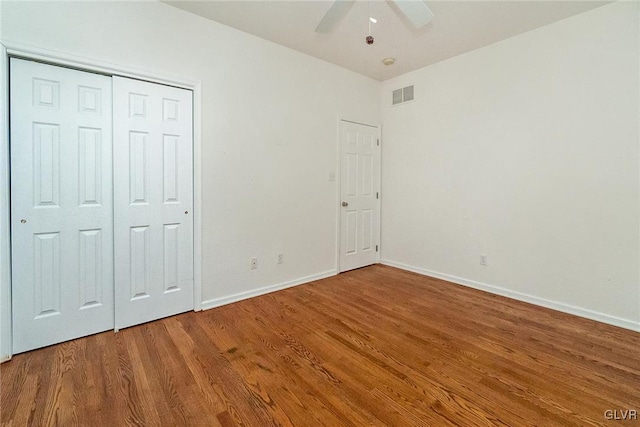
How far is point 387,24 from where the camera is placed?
2682 mm

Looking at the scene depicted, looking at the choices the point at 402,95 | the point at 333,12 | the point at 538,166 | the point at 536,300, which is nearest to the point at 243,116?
the point at 333,12

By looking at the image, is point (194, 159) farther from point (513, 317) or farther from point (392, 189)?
point (513, 317)

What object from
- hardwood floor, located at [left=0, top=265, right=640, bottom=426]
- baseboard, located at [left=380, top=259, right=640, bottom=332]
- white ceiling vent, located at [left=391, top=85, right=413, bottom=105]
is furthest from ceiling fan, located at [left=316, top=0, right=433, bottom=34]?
baseboard, located at [left=380, top=259, right=640, bottom=332]

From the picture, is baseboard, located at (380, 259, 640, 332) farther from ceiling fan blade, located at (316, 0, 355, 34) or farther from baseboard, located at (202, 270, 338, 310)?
ceiling fan blade, located at (316, 0, 355, 34)

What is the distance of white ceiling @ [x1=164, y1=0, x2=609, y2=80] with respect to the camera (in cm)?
241

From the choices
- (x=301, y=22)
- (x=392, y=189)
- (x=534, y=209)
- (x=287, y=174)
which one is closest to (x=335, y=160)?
(x=287, y=174)

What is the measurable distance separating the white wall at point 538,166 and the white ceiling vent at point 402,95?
0.10 m

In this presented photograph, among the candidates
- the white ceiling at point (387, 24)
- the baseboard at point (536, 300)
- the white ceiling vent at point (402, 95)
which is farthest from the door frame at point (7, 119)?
the baseboard at point (536, 300)

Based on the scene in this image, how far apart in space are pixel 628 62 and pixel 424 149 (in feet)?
6.12

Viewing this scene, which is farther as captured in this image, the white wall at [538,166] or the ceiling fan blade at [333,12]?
the white wall at [538,166]

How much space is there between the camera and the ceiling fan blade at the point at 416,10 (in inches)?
73.8

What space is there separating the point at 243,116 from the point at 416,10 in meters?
1.76

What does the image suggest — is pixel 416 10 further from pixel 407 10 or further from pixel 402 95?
pixel 402 95
